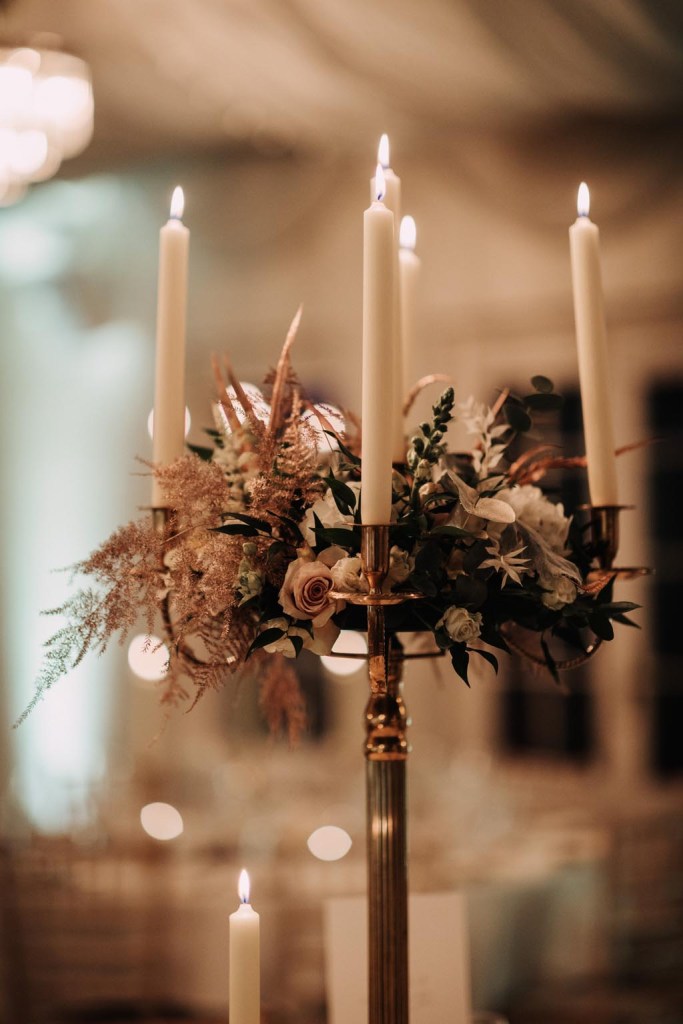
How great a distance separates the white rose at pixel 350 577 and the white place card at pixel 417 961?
1.42 ft

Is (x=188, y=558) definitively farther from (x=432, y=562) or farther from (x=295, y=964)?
(x=295, y=964)

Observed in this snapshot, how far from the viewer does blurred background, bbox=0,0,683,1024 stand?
2379 mm

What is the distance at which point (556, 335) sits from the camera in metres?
4.01

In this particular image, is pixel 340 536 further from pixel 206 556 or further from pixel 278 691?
pixel 278 691

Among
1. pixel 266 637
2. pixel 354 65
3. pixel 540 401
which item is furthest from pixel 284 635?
pixel 354 65

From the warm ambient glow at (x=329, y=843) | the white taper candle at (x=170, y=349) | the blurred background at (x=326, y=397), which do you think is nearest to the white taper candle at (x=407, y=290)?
the white taper candle at (x=170, y=349)

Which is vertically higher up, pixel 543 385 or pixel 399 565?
pixel 543 385

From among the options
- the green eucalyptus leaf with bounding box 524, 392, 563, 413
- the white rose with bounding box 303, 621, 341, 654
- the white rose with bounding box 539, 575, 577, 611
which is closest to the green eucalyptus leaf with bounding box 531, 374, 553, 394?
the green eucalyptus leaf with bounding box 524, 392, 563, 413

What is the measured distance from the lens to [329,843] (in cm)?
260

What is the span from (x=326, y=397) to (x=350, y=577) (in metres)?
1.48

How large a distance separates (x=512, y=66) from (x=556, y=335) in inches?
42.2

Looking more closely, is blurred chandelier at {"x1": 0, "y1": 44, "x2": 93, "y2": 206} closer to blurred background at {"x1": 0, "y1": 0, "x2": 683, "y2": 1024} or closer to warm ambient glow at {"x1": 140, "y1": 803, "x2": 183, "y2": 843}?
blurred background at {"x1": 0, "y1": 0, "x2": 683, "y2": 1024}

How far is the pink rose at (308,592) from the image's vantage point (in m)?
0.85

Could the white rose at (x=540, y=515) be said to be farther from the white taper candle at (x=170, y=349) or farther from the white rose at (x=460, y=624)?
the white taper candle at (x=170, y=349)
